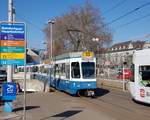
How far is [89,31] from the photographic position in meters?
77.5

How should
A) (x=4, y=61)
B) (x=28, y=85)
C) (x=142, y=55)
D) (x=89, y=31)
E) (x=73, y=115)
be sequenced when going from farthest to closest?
(x=89, y=31)
(x=28, y=85)
(x=142, y=55)
(x=73, y=115)
(x=4, y=61)

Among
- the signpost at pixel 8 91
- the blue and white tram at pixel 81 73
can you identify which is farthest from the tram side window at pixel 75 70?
the signpost at pixel 8 91

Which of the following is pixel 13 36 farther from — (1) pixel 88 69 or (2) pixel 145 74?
(1) pixel 88 69

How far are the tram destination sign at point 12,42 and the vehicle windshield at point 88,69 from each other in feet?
41.5

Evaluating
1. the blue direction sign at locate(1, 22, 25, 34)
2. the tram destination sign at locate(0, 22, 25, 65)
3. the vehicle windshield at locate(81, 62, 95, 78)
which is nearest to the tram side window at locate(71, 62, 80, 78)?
the vehicle windshield at locate(81, 62, 95, 78)

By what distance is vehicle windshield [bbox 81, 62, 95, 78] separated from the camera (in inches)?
1066

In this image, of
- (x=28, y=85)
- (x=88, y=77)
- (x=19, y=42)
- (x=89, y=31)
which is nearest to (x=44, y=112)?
(x=19, y=42)

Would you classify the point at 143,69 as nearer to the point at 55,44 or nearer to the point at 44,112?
the point at 44,112

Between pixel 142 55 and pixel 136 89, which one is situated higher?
pixel 142 55

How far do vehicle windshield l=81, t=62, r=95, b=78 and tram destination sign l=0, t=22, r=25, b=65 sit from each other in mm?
12663

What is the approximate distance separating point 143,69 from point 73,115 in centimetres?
581

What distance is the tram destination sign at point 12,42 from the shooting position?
47.3 ft

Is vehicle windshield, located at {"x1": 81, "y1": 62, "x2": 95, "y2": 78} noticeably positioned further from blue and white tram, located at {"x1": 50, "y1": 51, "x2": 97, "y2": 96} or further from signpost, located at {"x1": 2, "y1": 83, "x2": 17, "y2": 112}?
signpost, located at {"x1": 2, "y1": 83, "x2": 17, "y2": 112}

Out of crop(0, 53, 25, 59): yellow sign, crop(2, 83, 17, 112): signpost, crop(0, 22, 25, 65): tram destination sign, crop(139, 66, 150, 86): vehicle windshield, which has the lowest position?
crop(2, 83, 17, 112): signpost
